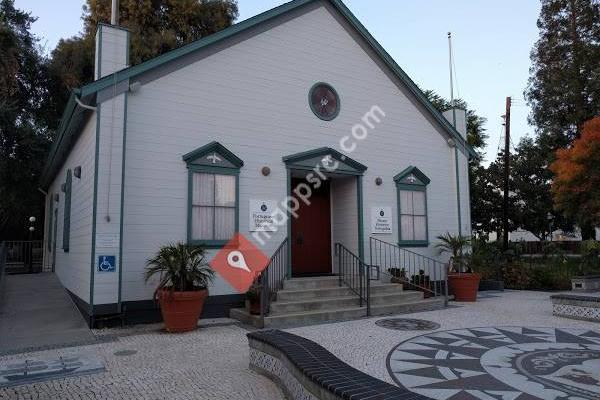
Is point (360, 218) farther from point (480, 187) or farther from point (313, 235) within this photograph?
point (480, 187)

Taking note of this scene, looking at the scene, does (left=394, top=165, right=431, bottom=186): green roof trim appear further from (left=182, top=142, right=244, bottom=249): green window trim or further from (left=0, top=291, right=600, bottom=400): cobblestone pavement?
(left=182, top=142, right=244, bottom=249): green window trim

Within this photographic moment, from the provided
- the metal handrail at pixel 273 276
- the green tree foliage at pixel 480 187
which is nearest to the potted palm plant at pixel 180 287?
the metal handrail at pixel 273 276

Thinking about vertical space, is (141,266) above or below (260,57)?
below

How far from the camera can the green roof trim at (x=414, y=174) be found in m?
11.4

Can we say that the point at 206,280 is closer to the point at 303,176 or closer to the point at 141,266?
the point at 141,266

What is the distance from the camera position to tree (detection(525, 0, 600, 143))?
78.8ft

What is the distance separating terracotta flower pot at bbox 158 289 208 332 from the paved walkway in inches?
44.6

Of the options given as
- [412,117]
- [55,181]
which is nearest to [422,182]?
[412,117]

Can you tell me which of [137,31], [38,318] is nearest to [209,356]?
[38,318]

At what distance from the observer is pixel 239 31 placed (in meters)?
9.22

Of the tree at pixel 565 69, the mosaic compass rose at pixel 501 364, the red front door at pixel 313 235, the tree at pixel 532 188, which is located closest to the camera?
the mosaic compass rose at pixel 501 364

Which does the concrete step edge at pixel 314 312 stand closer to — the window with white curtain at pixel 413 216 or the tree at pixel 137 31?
the window with white curtain at pixel 413 216

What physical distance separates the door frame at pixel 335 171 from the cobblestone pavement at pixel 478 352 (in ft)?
7.50

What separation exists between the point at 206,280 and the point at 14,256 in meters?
16.1
